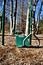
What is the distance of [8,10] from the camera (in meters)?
14.4

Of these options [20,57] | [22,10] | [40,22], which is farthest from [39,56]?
[40,22]

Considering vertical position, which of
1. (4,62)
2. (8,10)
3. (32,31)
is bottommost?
(4,62)

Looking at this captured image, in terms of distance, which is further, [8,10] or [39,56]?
[8,10]

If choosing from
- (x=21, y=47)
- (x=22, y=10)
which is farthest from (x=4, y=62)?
(x=22, y=10)

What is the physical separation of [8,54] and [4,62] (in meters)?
0.67

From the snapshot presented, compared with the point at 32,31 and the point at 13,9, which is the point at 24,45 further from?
the point at 13,9

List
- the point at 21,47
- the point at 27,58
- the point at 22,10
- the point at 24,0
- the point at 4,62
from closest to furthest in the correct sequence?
1. the point at 4,62
2. the point at 27,58
3. the point at 21,47
4. the point at 24,0
5. the point at 22,10

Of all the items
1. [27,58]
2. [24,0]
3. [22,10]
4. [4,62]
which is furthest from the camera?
[22,10]

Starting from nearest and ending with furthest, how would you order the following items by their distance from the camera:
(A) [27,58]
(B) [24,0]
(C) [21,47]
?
(A) [27,58] < (C) [21,47] < (B) [24,0]

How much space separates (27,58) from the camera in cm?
539

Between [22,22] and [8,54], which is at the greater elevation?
[22,22]

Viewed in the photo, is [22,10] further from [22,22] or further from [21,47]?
[21,47]

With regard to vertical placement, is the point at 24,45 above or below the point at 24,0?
below

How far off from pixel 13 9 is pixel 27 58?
29.8ft
